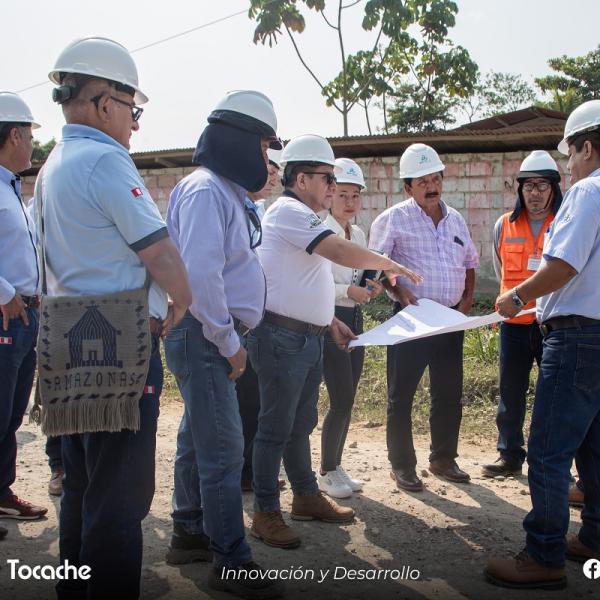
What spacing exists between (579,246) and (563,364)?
0.54 m

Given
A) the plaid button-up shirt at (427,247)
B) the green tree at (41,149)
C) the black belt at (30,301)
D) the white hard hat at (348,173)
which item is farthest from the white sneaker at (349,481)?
the green tree at (41,149)

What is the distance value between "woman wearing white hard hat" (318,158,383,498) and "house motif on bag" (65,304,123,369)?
2.27 meters

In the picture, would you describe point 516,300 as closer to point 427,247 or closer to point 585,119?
point 585,119

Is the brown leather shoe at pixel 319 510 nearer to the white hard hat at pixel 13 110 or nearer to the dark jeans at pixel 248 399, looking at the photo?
the dark jeans at pixel 248 399

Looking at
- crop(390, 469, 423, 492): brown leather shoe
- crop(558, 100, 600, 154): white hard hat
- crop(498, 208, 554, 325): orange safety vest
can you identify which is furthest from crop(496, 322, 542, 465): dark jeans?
crop(558, 100, 600, 154): white hard hat

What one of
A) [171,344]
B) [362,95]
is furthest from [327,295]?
[362,95]

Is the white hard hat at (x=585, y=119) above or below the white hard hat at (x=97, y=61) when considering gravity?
below

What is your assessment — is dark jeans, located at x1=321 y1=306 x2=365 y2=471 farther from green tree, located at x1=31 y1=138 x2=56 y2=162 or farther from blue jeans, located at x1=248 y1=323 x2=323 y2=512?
green tree, located at x1=31 y1=138 x2=56 y2=162

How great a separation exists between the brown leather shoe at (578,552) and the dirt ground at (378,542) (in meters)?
0.06

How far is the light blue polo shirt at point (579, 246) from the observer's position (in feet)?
10.6

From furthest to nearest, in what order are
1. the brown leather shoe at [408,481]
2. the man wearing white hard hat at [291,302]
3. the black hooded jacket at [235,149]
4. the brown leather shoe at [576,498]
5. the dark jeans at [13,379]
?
1. the brown leather shoe at [408,481]
2. the brown leather shoe at [576,498]
3. the dark jeans at [13,379]
4. the man wearing white hard hat at [291,302]
5. the black hooded jacket at [235,149]

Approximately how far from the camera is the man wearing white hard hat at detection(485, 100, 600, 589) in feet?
10.6

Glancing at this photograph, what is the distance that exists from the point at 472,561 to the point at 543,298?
1353 millimetres

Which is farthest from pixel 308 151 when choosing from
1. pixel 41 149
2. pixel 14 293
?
pixel 41 149
